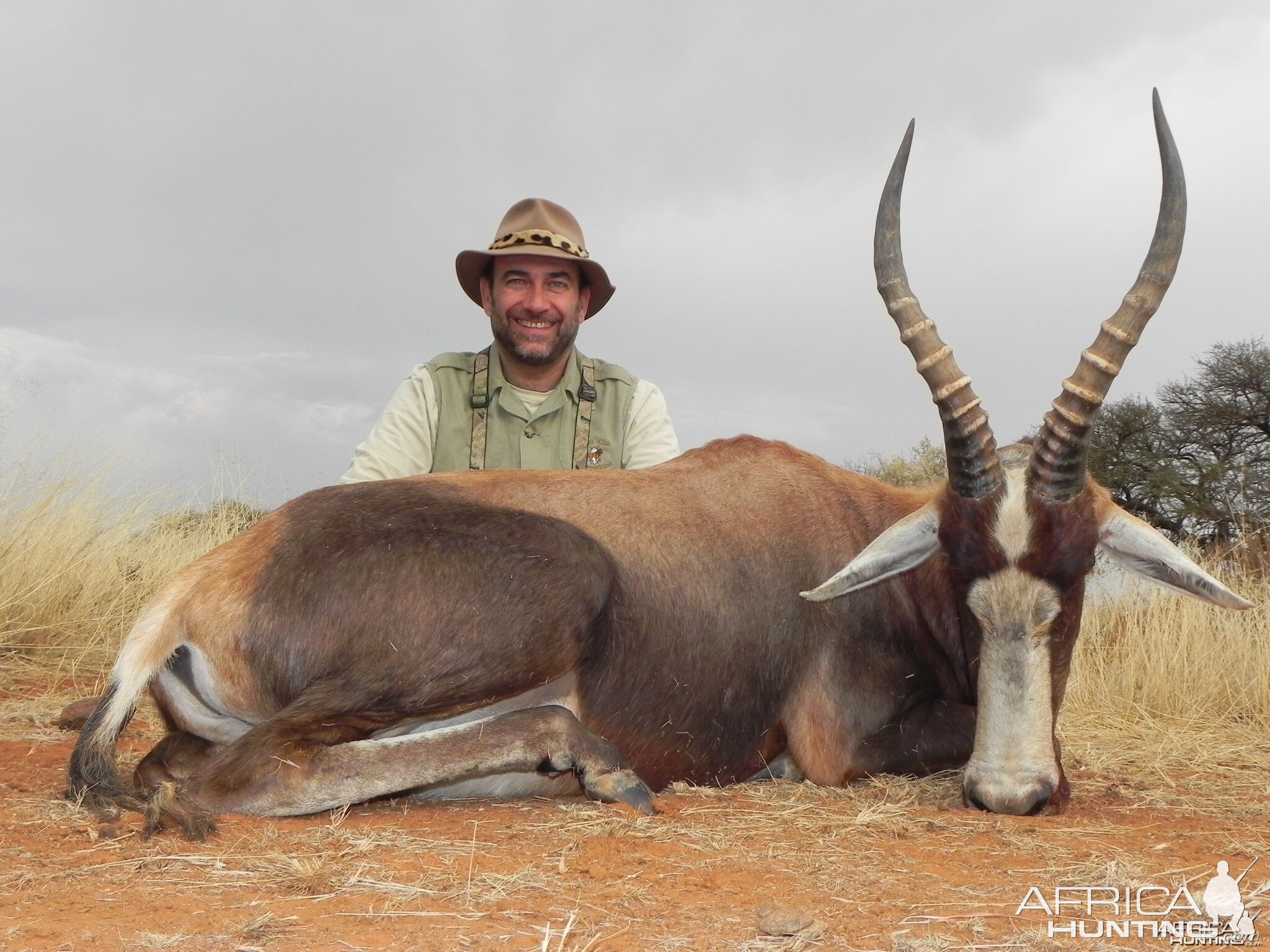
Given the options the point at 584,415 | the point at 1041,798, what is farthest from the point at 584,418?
the point at 1041,798

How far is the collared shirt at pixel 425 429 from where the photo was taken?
22.6 ft

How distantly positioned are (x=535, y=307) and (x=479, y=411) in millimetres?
674

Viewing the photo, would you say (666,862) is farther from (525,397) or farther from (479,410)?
(525,397)

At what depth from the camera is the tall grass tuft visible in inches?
323

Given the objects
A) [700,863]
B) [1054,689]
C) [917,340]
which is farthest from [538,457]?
[700,863]

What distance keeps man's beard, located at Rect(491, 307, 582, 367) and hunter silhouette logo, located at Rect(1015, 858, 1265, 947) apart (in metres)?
4.49

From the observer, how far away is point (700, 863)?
10.6 ft

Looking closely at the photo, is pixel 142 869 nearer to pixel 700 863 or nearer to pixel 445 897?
pixel 445 897

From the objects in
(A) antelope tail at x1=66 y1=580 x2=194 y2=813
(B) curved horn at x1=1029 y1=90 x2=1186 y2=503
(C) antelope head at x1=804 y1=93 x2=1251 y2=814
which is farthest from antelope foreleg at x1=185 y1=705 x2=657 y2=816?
(B) curved horn at x1=1029 y1=90 x2=1186 y2=503

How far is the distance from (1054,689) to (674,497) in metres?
1.56

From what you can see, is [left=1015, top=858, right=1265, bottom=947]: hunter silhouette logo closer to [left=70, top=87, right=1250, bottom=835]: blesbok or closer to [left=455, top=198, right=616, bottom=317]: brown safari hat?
[left=70, top=87, right=1250, bottom=835]: blesbok

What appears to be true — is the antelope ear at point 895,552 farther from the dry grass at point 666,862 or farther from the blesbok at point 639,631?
the dry grass at point 666,862

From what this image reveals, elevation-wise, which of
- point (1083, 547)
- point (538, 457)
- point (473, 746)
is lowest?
point (473, 746)

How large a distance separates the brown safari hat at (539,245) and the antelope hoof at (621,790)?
147 inches
